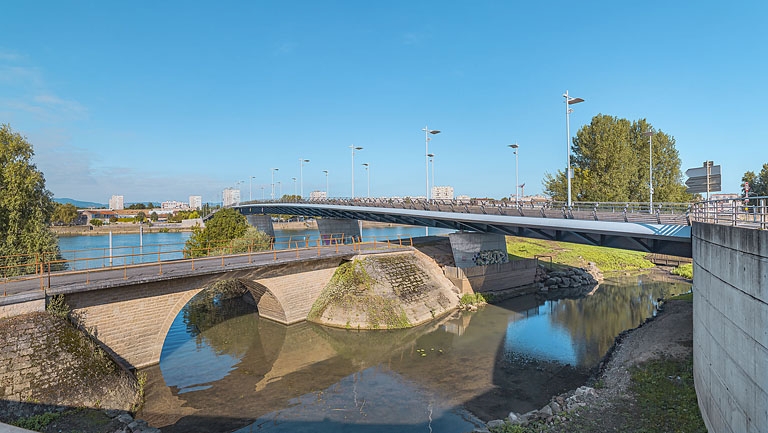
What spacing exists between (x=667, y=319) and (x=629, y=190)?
29.5m

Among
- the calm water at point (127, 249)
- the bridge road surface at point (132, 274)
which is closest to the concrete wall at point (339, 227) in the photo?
the calm water at point (127, 249)

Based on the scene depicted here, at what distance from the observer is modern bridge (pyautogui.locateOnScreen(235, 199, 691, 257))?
19933 mm

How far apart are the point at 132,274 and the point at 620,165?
163ft

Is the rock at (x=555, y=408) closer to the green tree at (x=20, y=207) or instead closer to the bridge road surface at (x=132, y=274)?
the bridge road surface at (x=132, y=274)

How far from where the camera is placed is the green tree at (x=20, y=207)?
89.4 ft

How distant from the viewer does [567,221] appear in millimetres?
24031

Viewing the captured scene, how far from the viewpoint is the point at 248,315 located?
102 feet

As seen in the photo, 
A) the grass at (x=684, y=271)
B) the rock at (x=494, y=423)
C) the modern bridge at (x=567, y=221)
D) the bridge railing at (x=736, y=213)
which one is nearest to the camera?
the bridge railing at (x=736, y=213)

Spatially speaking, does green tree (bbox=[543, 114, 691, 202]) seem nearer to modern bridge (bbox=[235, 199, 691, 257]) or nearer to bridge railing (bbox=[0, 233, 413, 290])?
modern bridge (bbox=[235, 199, 691, 257])

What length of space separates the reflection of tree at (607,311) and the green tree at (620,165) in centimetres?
1103

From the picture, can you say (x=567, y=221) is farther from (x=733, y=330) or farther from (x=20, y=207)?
(x=20, y=207)

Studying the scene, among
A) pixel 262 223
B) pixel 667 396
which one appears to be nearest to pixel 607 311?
pixel 667 396

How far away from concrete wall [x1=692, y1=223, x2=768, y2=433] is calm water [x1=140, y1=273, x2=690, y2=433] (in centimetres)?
745

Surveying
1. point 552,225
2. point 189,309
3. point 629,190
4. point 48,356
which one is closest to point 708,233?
point 552,225
